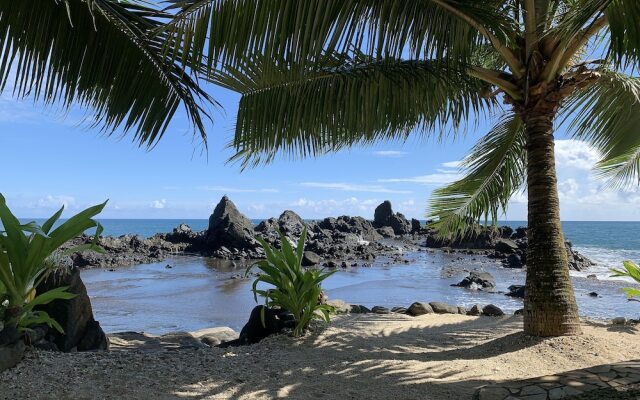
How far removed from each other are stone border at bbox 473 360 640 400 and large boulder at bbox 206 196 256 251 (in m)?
24.8

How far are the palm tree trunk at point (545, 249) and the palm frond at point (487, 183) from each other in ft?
6.65

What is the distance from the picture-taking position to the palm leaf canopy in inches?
139

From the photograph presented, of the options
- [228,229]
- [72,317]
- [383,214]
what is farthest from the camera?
[383,214]

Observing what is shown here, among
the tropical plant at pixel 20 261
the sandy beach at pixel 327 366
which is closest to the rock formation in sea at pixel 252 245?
the sandy beach at pixel 327 366

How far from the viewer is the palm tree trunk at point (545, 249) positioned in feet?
16.7

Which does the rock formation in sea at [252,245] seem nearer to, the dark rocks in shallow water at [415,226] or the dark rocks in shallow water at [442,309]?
the dark rocks in shallow water at [415,226]

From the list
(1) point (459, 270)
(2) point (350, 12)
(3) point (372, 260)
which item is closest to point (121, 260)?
(3) point (372, 260)

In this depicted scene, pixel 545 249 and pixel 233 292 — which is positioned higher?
pixel 545 249

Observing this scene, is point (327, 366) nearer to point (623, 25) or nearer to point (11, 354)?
point (11, 354)

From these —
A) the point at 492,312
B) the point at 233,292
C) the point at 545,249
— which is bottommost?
the point at 233,292

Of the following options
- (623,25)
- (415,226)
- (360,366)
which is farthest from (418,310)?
(415,226)

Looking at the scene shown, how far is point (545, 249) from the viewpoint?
5133mm

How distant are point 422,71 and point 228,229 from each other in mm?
24442

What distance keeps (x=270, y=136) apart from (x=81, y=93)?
75.9 inches
